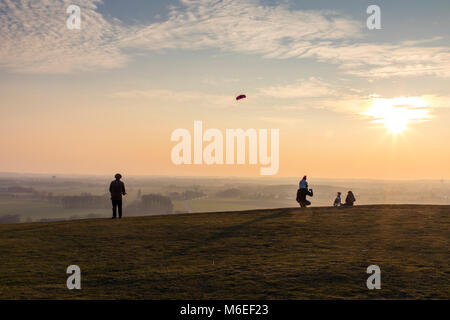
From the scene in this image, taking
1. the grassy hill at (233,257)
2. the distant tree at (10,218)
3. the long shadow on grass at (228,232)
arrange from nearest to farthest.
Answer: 1. the grassy hill at (233,257)
2. the long shadow on grass at (228,232)
3. the distant tree at (10,218)

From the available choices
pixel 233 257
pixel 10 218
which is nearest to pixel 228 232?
pixel 233 257

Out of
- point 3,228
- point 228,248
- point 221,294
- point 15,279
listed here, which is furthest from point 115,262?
point 3,228

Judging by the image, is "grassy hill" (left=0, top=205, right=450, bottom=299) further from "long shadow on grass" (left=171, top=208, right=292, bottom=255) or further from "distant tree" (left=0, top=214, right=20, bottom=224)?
"distant tree" (left=0, top=214, right=20, bottom=224)

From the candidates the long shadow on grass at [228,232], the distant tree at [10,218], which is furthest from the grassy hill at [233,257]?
the distant tree at [10,218]

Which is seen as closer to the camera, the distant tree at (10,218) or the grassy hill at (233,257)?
the grassy hill at (233,257)

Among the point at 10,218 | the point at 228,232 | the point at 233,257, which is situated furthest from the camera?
the point at 10,218

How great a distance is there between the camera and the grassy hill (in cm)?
941

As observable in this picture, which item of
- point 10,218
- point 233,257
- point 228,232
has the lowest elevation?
point 10,218

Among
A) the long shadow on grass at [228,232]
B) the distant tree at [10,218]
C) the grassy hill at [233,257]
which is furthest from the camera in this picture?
the distant tree at [10,218]

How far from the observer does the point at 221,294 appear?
909cm

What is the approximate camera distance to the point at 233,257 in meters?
12.8

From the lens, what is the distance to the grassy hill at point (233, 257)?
9.41 meters

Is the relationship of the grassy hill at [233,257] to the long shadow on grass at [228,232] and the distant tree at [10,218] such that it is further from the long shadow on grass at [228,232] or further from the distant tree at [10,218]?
the distant tree at [10,218]

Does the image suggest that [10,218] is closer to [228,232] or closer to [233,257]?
[228,232]
